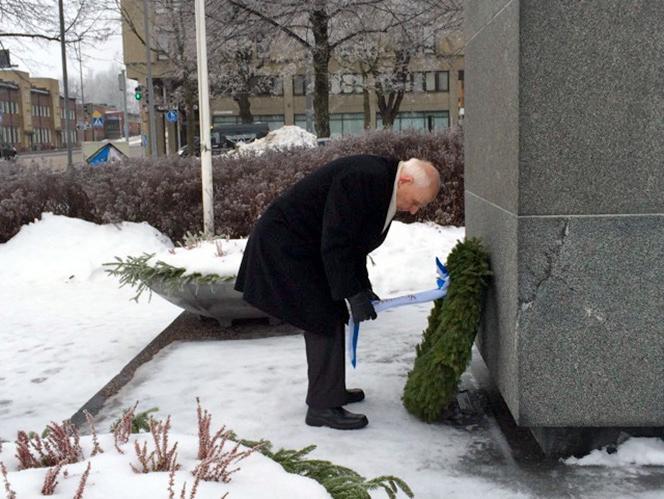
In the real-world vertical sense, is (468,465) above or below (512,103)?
below

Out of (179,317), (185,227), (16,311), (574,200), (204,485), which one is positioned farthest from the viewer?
(185,227)

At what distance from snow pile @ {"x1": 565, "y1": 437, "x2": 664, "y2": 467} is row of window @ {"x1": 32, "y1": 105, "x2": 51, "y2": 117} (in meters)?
104

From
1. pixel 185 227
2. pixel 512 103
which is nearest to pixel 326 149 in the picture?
pixel 185 227

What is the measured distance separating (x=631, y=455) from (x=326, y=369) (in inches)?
60.7

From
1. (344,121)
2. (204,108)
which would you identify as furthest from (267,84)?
(204,108)

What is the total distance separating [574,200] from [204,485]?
6.91 ft

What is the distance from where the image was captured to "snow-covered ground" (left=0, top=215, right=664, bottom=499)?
3.55 m

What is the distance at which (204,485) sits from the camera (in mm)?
2324

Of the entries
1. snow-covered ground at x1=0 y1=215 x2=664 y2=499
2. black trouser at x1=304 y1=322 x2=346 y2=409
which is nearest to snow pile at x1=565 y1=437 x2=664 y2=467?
snow-covered ground at x1=0 y1=215 x2=664 y2=499

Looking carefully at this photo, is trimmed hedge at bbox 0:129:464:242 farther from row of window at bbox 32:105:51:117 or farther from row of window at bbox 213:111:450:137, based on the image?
row of window at bbox 32:105:51:117

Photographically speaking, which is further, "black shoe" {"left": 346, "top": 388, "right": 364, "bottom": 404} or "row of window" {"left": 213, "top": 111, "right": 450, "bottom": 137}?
"row of window" {"left": 213, "top": 111, "right": 450, "bottom": 137}

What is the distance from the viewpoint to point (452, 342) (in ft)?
14.1

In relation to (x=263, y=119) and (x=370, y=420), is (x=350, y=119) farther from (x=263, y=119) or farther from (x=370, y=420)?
(x=370, y=420)

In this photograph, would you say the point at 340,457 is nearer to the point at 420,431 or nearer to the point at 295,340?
the point at 420,431
